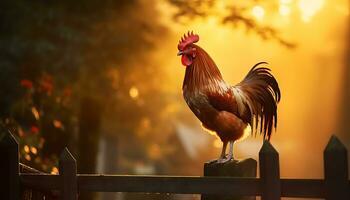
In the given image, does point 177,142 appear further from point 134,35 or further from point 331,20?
point 134,35

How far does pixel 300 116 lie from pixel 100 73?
22.1m

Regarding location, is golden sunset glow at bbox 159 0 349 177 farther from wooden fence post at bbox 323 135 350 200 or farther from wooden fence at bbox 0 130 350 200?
wooden fence post at bbox 323 135 350 200

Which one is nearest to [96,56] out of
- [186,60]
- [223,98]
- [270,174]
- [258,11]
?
[258,11]

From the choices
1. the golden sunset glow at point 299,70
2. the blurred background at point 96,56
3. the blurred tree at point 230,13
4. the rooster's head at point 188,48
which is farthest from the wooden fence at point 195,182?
the golden sunset glow at point 299,70

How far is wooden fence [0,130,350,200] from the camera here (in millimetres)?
4664

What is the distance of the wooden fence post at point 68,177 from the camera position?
17.7 feet

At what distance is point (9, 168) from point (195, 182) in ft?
5.21

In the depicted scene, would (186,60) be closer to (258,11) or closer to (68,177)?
(68,177)

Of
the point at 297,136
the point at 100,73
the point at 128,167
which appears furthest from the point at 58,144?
the point at 297,136

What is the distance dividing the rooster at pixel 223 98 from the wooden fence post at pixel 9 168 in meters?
1.45

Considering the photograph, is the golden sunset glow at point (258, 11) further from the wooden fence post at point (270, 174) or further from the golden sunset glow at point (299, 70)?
the wooden fence post at point (270, 174)

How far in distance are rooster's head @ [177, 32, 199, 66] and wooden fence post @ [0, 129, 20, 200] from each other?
1.52 m

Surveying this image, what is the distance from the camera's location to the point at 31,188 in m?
5.72

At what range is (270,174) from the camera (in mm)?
→ 4840
